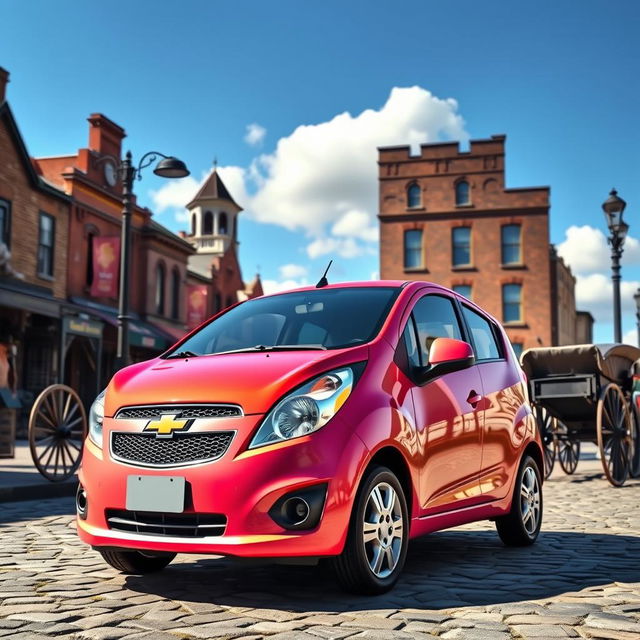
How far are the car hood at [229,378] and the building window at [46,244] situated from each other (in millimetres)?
22857

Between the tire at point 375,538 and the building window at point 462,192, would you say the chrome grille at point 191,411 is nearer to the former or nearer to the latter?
the tire at point 375,538

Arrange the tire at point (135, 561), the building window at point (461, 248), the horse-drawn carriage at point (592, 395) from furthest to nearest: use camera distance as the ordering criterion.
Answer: the building window at point (461, 248) → the horse-drawn carriage at point (592, 395) → the tire at point (135, 561)

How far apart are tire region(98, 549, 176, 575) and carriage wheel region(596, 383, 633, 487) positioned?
7626mm

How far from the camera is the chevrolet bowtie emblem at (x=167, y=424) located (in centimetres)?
445

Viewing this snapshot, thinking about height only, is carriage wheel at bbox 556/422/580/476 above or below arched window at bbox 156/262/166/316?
below

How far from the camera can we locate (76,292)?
1133 inches

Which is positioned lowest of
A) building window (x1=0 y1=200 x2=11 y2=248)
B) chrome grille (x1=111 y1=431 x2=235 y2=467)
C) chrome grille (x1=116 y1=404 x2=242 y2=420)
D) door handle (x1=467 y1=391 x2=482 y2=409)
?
chrome grille (x1=111 y1=431 x2=235 y2=467)

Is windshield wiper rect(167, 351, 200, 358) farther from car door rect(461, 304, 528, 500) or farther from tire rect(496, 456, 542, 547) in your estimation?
tire rect(496, 456, 542, 547)

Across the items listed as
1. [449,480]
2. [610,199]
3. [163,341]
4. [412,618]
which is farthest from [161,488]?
[163,341]

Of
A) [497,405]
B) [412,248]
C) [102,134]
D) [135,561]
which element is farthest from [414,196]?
[135,561]

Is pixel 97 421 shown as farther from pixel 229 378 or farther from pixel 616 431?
pixel 616 431

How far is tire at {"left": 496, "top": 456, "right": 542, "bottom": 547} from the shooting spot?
656 centimetres

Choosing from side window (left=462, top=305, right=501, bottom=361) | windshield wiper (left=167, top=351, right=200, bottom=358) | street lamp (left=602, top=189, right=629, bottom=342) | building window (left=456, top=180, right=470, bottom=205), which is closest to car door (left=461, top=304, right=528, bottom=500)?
side window (left=462, top=305, right=501, bottom=361)

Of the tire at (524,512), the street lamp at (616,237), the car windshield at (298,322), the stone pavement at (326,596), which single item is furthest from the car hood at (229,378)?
the street lamp at (616,237)
